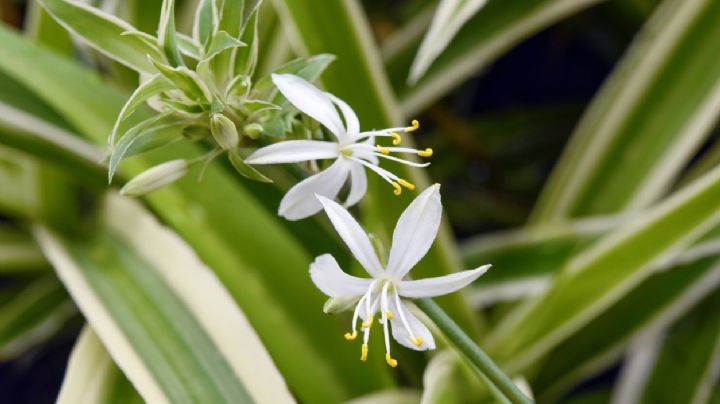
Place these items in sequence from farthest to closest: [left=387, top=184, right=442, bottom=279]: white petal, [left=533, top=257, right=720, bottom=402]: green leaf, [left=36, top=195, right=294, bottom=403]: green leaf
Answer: [left=533, top=257, right=720, bottom=402]: green leaf, [left=36, top=195, right=294, bottom=403]: green leaf, [left=387, top=184, right=442, bottom=279]: white petal

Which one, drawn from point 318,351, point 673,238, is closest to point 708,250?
point 673,238

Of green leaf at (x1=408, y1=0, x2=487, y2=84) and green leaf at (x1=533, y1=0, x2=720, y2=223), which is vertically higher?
green leaf at (x1=408, y1=0, x2=487, y2=84)

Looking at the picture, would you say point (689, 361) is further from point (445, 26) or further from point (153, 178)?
point (153, 178)

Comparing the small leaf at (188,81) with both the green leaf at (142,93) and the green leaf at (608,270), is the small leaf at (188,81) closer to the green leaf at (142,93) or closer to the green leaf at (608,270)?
the green leaf at (142,93)

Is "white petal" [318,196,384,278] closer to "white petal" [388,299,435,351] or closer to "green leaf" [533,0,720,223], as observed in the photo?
"white petal" [388,299,435,351]

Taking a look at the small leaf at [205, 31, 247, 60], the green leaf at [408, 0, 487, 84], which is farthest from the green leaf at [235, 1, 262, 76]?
the green leaf at [408, 0, 487, 84]

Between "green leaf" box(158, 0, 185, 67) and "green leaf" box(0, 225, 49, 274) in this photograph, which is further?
"green leaf" box(0, 225, 49, 274)
